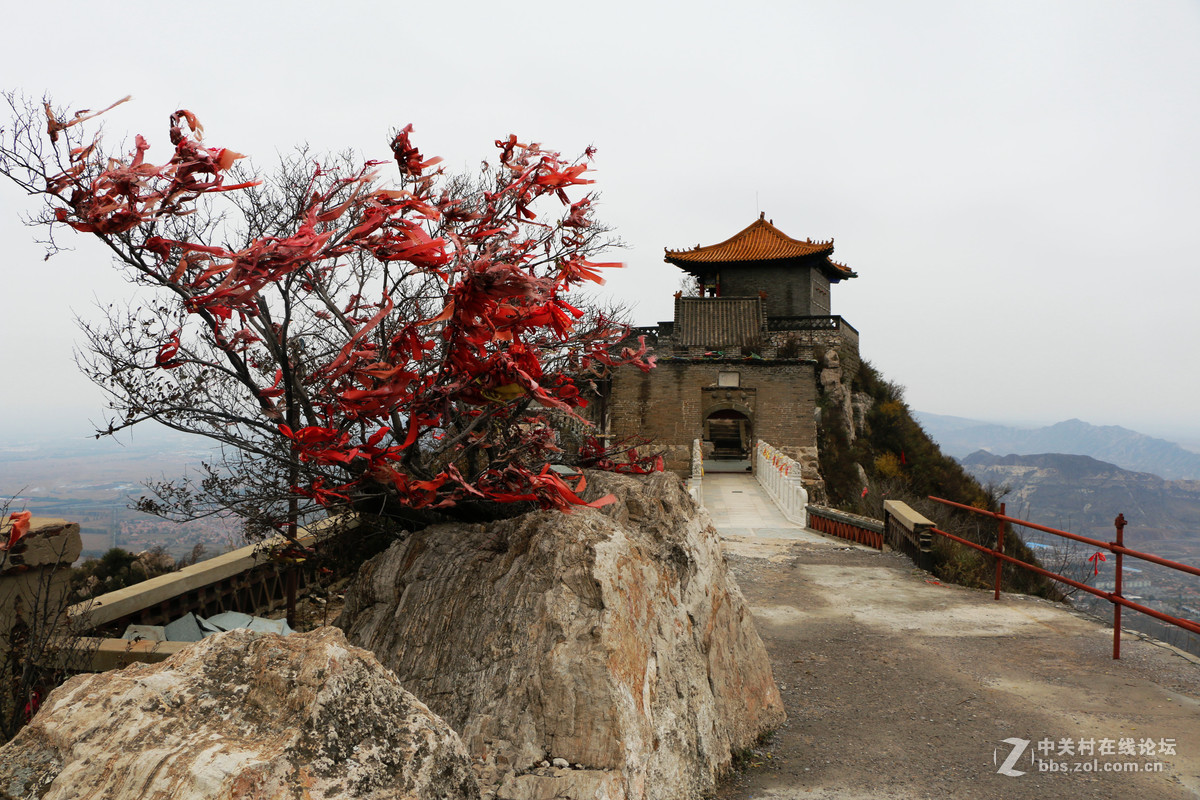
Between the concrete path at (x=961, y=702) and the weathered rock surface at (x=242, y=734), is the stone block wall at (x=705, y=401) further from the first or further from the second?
the weathered rock surface at (x=242, y=734)

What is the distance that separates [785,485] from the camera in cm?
1662

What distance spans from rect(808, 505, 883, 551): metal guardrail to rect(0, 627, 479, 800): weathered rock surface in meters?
11.6

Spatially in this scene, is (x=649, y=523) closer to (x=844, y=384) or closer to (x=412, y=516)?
(x=412, y=516)

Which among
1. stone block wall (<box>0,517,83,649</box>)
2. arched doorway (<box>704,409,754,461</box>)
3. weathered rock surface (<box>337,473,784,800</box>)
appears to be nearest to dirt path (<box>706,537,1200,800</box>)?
weathered rock surface (<box>337,473,784,800</box>)

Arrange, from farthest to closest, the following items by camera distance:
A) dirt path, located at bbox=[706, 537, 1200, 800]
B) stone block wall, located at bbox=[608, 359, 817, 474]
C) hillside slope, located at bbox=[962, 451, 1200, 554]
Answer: hillside slope, located at bbox=[962, 451, 1200, 554] < stone block wall, located at bbox=[608, 359, 817, 474] < dirt path, located at bbox=[706, 537, 1200, 800]

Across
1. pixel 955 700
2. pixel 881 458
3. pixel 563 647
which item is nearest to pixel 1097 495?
pixel 881 458

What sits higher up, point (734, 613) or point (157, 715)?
point (157, 715)

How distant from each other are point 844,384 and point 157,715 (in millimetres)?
32011

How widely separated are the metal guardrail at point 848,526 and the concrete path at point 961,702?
131 inches

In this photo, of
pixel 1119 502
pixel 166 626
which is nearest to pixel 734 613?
pixel 166 626

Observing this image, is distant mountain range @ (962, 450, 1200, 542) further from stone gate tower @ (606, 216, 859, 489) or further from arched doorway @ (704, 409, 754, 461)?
stone gate tower @ (606, 216, 859, 489)

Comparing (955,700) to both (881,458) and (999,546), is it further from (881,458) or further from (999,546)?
(881,458)

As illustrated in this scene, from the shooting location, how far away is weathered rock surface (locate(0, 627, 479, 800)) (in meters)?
1.47

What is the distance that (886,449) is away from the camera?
107 ft
